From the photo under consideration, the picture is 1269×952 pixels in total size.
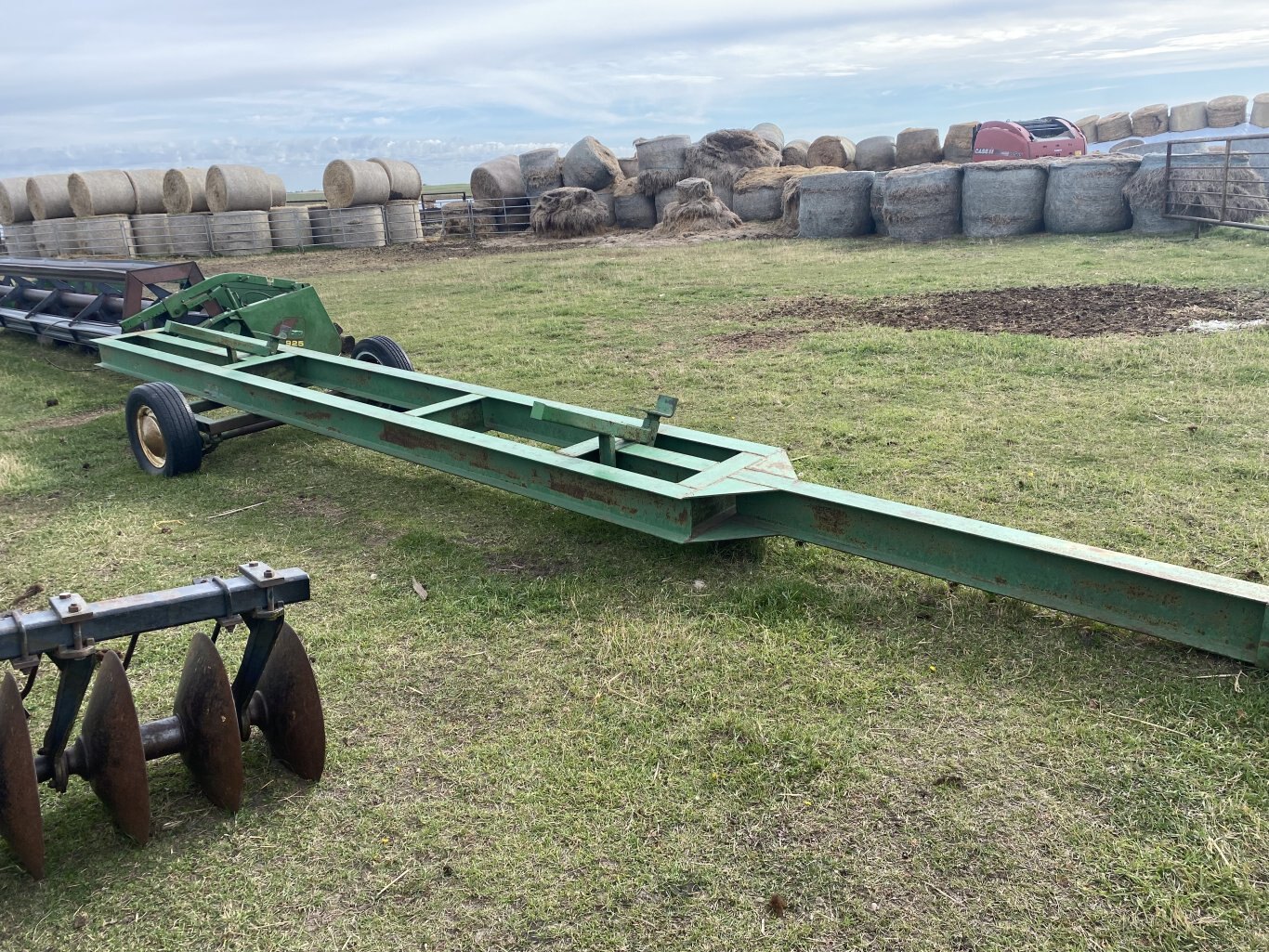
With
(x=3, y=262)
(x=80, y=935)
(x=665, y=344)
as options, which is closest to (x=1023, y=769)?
(x=80, y=935)

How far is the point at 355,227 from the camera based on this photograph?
21562 millimetres

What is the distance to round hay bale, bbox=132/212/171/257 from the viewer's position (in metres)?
20.9

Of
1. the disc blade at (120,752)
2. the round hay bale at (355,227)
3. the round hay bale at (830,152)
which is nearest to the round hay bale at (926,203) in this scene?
the round hay bale at (830,152)

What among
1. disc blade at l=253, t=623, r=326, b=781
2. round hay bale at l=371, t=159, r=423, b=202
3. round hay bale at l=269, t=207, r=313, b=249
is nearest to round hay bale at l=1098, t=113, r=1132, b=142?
round hay bale at l=371, t=159, r=423, b=202

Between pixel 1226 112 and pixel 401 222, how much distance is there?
2413 centimetres

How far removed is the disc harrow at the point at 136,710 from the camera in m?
2.37

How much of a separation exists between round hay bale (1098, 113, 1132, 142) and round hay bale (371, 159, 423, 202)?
21483 mm

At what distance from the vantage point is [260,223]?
818 inches

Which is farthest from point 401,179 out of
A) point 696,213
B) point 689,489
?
point 689,489

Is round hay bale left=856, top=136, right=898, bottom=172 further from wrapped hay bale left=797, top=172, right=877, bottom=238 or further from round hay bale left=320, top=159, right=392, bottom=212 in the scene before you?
round hay bale left=320, top=159, right=392, bottom=212

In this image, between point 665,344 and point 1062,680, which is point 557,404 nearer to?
point 1062,680

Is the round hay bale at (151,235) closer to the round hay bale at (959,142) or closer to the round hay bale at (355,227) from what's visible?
the round hay bale at (355,227)

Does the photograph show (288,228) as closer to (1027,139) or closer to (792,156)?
(792,156)

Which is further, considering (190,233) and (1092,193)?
(190,233)
